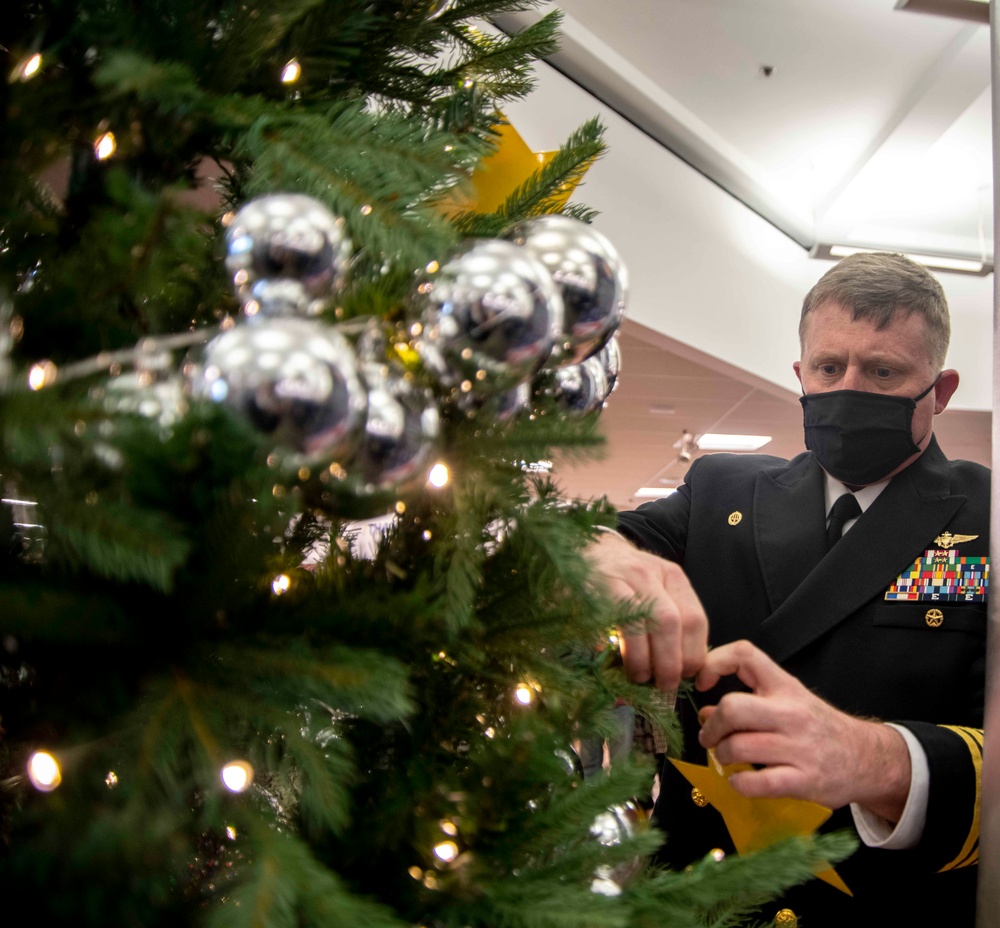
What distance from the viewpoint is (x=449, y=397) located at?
0.43 metres

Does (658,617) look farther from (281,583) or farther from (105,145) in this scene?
(105,145)

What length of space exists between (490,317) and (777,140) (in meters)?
5.58

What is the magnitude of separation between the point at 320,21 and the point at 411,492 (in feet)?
0.85

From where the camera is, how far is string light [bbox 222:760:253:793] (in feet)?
0.97

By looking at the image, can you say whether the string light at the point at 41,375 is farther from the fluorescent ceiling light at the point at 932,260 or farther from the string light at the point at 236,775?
the fluorescent ceiling light at the point at 932,260

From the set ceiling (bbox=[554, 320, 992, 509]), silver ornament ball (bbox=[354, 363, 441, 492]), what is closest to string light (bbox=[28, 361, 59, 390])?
silver ornament ball (bbox=[354, 363, 441, 492])

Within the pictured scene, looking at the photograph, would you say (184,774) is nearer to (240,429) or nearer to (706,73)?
(240,429)

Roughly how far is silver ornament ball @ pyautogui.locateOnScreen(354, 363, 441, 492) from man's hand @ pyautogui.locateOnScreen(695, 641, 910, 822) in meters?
0.39

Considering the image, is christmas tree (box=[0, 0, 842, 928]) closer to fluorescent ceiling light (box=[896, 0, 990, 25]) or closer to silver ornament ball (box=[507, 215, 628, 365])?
silver ornament ball (box=[507, 215, 628, 365])

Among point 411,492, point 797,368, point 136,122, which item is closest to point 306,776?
point 411,492

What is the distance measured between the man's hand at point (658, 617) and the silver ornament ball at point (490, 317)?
0.22 metres

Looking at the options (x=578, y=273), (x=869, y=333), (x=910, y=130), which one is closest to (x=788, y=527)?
(x=869, y=333)

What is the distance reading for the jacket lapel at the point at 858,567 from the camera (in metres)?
1.25

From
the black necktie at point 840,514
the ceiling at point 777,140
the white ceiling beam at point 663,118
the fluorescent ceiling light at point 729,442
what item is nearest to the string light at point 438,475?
the black necktie at point 840,514
